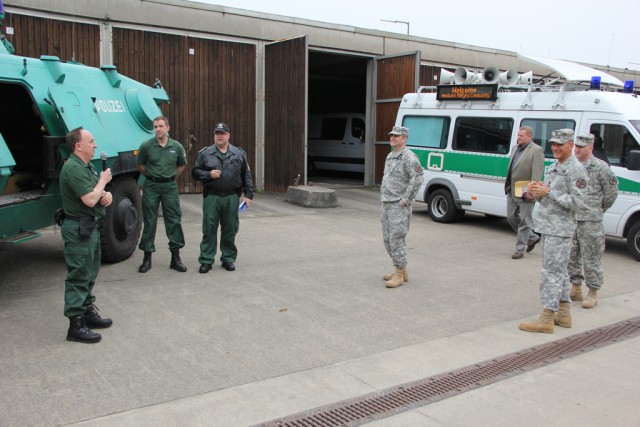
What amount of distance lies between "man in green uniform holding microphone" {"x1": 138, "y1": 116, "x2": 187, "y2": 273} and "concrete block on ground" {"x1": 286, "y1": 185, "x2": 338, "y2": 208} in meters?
5.87

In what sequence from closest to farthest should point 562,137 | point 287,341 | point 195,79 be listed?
1. point 287,341
2. point 562,137
3. point 195,79

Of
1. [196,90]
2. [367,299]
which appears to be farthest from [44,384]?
[196,90]

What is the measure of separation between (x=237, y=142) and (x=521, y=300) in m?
9.66

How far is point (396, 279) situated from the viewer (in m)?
6.68

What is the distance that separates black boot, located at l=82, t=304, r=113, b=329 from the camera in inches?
A: 194

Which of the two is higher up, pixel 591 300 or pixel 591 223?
pixel 591 223

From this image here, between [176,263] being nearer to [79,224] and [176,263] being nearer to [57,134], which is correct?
[57,134]

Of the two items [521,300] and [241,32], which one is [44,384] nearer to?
[521,300]

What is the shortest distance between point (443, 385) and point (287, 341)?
1367 mm

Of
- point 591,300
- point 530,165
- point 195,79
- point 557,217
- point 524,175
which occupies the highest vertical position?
point 195,79

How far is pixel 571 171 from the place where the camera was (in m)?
5.27

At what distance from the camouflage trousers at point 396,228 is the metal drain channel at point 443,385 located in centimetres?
201

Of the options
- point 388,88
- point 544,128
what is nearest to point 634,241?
point 544,128

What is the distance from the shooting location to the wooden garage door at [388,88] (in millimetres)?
15703
